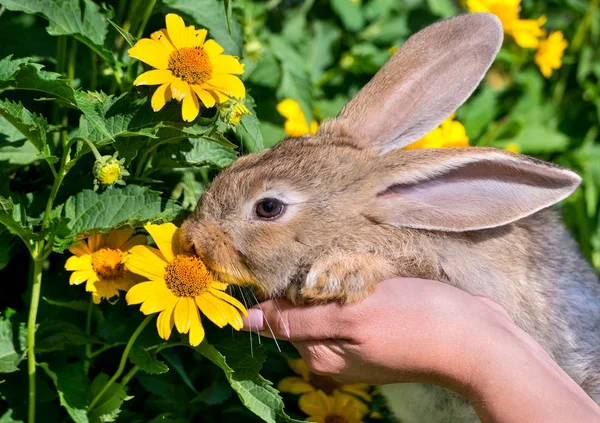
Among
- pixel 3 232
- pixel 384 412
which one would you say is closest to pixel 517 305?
pixel 384 412

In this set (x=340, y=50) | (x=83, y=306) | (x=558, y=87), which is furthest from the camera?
(x=558, y=87)

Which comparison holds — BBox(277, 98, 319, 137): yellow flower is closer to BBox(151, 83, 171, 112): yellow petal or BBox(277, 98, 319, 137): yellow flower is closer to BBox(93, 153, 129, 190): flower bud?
BBox(151, 83, 171, 112): yellow petal

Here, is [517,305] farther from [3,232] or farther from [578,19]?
[578,19]

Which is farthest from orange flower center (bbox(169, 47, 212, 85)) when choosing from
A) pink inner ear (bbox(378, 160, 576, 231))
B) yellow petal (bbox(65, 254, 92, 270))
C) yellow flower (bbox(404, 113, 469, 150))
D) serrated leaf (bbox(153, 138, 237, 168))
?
yellow flower (bbox(404, 113, 469, 150))

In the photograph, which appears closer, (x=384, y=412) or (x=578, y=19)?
(x=384, y=412)

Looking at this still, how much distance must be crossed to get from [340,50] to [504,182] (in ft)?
6.69

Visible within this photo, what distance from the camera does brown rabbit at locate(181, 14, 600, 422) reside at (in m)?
2.49

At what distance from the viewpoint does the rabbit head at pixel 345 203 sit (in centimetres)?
246

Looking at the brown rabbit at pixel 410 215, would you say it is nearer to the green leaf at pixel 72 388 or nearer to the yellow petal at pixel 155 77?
the yellow petal at pixel 155 77

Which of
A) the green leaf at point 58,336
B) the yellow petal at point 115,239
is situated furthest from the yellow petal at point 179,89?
the green leaf at point 58,336

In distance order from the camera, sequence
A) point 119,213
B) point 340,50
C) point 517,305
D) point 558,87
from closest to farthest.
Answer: point 119,213, point 517,305, point 340,50, point 558,87

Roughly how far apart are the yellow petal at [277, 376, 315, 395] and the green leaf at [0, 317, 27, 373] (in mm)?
1049

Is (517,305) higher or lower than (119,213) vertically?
lower

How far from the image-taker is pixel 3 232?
97.9 inches
